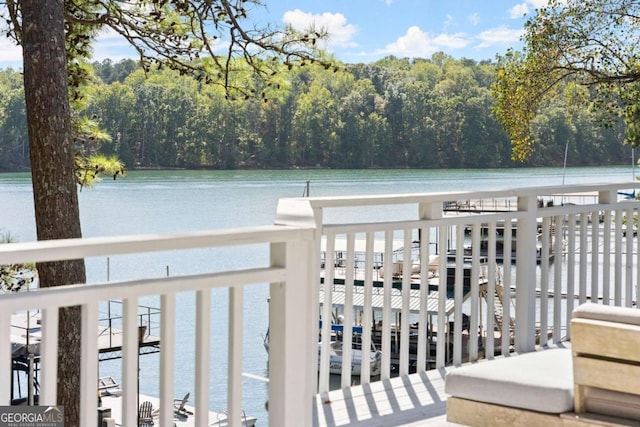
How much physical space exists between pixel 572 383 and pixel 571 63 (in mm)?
11494

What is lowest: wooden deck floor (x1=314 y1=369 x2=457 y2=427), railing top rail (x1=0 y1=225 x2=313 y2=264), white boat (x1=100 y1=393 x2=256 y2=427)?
white boat (x1=100 y1=393 x2=256 y2=427)

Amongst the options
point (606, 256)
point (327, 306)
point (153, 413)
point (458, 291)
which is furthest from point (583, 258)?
point (153, 413)

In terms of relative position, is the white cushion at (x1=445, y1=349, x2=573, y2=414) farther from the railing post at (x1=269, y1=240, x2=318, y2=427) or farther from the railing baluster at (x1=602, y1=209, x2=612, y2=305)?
the railing baluster at (x1=602, y1=209, x2=612, y2=305)

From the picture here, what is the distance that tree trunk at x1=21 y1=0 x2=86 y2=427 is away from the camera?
585cm

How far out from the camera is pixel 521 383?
8.60ft

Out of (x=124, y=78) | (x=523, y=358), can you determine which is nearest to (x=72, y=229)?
(x=523, y=358)

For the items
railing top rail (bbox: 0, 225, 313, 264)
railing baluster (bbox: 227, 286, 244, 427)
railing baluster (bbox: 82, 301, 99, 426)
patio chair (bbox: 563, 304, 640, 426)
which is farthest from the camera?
patio chair (bbox: 563, 304, 640, 426)

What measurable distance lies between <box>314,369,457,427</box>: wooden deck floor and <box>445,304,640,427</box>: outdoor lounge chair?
56 cm

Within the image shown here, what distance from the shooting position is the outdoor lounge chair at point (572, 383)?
2.38 meters

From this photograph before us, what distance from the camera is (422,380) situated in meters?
3.91

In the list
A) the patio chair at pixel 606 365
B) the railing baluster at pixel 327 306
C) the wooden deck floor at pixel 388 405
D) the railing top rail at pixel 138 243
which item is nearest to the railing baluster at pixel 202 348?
the railing top rail at pixel 138 243

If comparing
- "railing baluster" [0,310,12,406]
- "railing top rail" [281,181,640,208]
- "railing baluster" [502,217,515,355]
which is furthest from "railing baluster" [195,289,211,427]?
"railing baluster" [502,217,515,355]

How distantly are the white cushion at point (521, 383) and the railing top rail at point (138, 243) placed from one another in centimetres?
86

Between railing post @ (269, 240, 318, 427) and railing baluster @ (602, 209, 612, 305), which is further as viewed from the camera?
railing baluster @ (602, 209, 612, 305)
